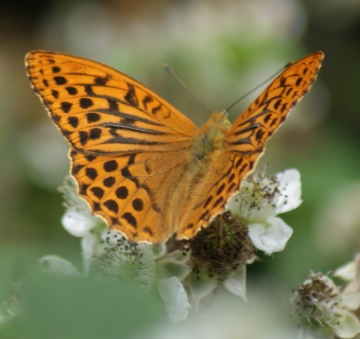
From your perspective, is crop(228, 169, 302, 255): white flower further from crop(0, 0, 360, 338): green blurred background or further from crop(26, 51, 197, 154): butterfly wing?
crop(0, 0, 360, 338): green blurred background

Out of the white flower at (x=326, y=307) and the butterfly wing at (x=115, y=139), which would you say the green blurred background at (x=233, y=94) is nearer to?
the white flower at (x=326, y=307)

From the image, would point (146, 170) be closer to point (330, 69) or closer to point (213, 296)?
point (213, 296)

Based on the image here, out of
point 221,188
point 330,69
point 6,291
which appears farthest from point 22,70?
point 6,291

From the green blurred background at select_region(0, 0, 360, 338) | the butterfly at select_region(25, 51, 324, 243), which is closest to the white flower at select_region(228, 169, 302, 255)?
the butterfly at select_region(25, 51, 324, 243)

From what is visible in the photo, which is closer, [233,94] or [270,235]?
[270,235]

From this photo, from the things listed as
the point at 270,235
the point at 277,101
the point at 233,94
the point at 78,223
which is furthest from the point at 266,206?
the point at 233,94

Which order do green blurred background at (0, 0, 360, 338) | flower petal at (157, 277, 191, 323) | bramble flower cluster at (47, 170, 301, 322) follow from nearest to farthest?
flower petal at (157, 277, 191, 323) → bramble flower cluster at (47, 170, 301, 322) → green blurred background at (0, 0, 360, 338)

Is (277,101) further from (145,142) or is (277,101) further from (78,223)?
(78,223)

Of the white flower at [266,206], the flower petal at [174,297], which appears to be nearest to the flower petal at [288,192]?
the white flower at [266,206]
